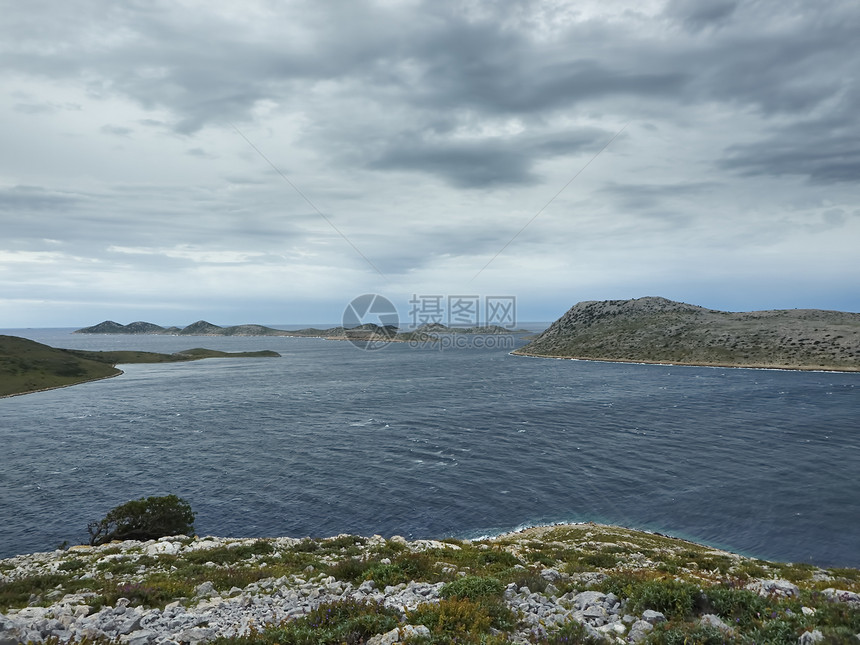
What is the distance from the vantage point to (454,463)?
56438mm

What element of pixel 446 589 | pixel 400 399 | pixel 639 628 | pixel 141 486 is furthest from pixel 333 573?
pixel 400 399

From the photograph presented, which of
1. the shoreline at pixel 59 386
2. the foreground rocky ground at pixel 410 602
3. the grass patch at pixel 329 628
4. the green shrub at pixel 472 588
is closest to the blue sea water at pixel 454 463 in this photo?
the shoreline at pixel 59 386

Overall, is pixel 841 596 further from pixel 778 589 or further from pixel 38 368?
pixel 38 368

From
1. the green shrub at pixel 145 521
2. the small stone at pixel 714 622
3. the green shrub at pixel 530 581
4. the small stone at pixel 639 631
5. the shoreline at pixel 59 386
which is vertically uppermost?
the small stone at pixel 714 622

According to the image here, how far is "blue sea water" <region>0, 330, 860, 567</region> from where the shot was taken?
39.3 metres

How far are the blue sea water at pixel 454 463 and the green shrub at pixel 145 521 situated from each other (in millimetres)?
6861

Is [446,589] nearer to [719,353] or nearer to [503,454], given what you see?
[503,454]

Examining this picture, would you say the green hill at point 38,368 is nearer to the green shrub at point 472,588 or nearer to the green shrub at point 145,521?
the green shrub at point 145,521

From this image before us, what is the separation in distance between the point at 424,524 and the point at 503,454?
24.2m

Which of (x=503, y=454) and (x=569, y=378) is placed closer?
(x=503, y=454)

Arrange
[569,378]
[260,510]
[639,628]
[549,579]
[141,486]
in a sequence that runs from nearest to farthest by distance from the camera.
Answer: [639,628] → [549,579] → [260,510] → [141,486] → [569,378]

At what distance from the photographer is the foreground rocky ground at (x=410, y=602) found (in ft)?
35.4

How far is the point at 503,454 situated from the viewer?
60.6 meters

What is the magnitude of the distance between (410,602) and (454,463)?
4433cm
